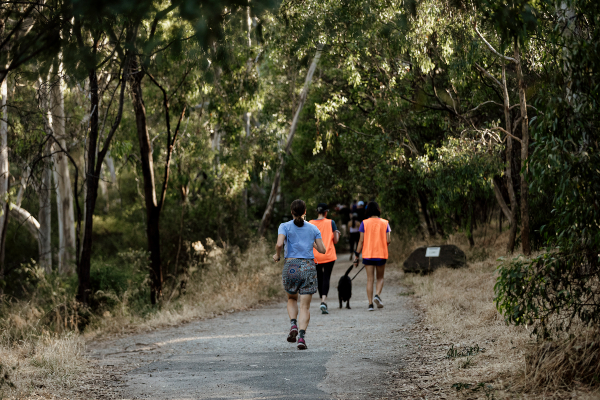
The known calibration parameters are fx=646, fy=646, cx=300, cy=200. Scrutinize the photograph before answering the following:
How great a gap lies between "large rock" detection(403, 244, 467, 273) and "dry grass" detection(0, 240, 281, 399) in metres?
3.79

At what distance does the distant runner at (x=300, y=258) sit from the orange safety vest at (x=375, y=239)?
3587 millimetres

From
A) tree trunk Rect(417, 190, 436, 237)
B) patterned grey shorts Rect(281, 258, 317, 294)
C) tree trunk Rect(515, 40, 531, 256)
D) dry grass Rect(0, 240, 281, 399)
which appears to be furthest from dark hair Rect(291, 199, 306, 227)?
tree trunk Rect(417, 190, 436, 237)

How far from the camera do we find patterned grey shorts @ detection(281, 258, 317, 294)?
8.29m

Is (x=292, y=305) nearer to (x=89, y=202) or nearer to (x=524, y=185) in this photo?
(x=89, y=202)

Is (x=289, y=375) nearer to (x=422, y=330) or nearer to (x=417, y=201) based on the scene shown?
(x=422, y=330)

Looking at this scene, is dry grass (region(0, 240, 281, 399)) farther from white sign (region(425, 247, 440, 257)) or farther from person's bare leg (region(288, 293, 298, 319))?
white sign (region(425, 247, 440, 257))

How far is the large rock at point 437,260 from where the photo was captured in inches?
675

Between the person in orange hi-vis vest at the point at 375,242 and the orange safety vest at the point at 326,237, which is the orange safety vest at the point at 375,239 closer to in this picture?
the person in orange hi-vis vest at the point at 375,242

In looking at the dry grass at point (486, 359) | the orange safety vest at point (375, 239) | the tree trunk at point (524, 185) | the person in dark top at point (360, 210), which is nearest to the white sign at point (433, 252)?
the tree trunk at point (524, 185)

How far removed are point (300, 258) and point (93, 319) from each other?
5298mm

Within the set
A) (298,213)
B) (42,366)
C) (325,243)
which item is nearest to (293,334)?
(298,213)

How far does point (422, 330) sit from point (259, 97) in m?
10.3

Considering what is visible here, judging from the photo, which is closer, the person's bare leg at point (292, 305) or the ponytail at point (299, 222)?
the ponytail at point (299, 222)

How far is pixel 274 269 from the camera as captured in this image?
17.1 metres
